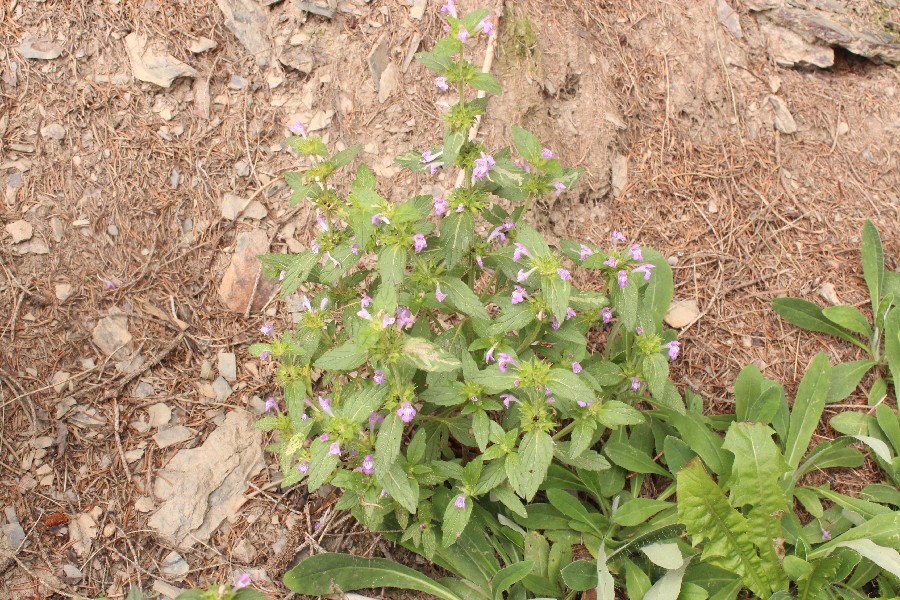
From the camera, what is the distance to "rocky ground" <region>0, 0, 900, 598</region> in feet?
10.2

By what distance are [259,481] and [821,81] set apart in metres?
3.81

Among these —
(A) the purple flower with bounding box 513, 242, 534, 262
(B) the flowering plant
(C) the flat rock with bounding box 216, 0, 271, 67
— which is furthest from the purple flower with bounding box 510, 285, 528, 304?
(C) the flat rock with bounding box 216, 0, 271, 67

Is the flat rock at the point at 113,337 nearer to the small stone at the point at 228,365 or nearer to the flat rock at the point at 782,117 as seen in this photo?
the small stone at the point at 228,365

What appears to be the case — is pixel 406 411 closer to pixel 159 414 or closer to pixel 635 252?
pixel 635 252

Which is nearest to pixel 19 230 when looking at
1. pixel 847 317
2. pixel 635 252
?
pixel 635 252

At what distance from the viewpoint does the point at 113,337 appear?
11.0ft

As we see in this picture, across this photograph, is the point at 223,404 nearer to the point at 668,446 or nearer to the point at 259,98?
the point at 259,98

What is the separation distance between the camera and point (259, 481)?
10.4 feet

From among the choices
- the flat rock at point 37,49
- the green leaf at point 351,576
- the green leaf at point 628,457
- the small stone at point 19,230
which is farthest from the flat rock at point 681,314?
the flat rock at point 37,49

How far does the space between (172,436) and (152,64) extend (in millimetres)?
1866

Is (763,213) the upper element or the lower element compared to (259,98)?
lower

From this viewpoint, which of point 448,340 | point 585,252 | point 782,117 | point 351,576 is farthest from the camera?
point 782,117

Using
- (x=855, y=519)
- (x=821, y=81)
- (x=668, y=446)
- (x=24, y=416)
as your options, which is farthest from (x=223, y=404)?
(x=821, y=81)

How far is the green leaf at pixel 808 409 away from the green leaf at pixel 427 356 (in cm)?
195
